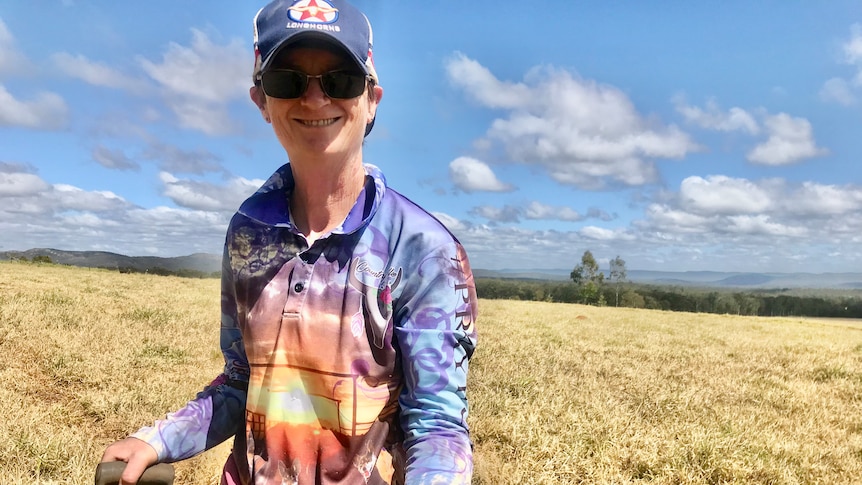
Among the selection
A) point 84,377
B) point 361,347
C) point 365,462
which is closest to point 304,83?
point 361,347

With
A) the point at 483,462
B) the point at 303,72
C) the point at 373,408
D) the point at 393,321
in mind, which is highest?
the point at 303,72

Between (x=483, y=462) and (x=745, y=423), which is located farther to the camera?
(x=745, y=423)

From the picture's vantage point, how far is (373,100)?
1.96 metres

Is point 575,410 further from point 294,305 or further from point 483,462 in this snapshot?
point 294,305

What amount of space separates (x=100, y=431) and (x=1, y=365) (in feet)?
9.09

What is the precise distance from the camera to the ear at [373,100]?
6.34 feet

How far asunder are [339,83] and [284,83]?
0.55 feet

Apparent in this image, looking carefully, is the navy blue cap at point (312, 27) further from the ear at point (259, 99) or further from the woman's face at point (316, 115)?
the ear at point (259, 99)

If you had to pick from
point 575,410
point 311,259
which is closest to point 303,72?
point 311,259

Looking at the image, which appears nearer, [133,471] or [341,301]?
[341,301]

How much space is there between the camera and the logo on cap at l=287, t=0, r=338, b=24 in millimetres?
1687

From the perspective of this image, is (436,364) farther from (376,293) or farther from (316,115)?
(316,115)

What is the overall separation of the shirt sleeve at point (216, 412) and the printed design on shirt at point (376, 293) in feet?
1.80

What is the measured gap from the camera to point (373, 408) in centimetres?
175
